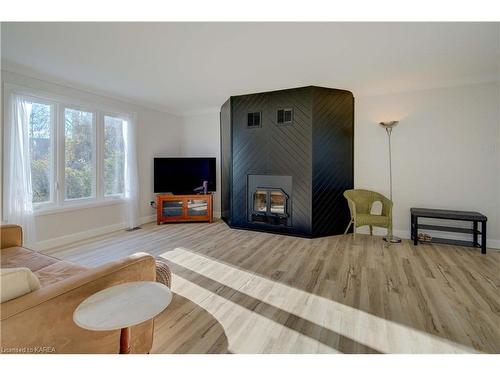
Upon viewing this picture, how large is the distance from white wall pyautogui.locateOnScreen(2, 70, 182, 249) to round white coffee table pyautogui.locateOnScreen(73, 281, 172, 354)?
3375mm

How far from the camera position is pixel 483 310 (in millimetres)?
2045

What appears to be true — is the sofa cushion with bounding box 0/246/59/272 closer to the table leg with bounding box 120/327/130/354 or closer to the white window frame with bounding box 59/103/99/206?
the table leg with bounding box 120/327/130/354

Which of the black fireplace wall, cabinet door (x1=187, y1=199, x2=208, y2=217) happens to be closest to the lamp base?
the black fireplace wall

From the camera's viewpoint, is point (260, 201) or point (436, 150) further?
point (260, 201)

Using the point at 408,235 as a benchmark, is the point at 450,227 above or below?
above

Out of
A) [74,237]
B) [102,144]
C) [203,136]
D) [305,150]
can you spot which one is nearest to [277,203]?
[305,150]

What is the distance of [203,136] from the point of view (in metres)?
5.97

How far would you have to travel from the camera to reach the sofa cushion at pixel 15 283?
1006mm

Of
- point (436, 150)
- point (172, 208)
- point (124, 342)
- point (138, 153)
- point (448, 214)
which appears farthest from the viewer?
point (172, 208)

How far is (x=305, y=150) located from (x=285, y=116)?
70cm

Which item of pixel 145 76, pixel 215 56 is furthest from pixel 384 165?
pixel 145 76

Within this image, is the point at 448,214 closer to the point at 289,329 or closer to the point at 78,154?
the point at 289,329

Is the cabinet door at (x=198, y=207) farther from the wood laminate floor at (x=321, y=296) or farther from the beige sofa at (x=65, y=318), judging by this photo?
the beige sofa at (x=65, y=318)

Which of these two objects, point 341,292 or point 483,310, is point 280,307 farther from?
point 483,310
